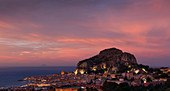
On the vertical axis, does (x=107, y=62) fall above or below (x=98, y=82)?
above

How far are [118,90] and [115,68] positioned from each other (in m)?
56.6

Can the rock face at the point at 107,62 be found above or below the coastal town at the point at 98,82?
above

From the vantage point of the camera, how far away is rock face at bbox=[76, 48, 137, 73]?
95075 millimetres

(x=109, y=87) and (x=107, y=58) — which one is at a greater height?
(x=107, y=58)

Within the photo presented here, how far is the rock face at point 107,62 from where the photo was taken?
312ft

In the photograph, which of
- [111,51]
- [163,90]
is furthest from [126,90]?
[111,51]

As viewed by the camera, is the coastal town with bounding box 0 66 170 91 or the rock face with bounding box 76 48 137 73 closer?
the coastal town with bounding box 0 66 170 91

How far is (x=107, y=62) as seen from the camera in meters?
104

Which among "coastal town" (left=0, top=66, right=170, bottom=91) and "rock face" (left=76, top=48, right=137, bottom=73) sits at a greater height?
"rock face" (left=76, top=48, right=137, bottom=73)

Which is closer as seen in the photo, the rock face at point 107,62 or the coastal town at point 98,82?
the coastal town at point 98,82

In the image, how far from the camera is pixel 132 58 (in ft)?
320

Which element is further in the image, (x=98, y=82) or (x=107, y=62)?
(x=107, y=62)

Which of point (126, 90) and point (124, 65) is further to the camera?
point (124, 65)

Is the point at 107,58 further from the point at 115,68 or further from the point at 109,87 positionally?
the point at 109,87
